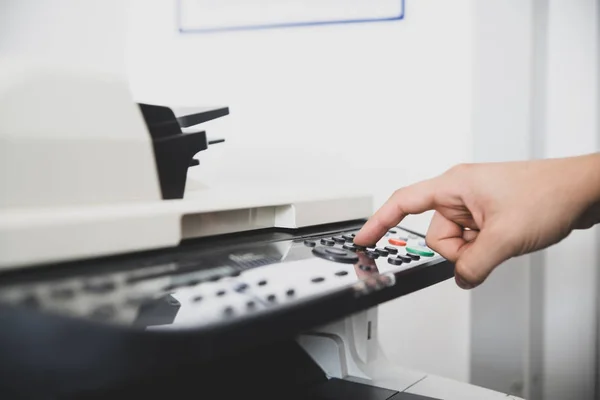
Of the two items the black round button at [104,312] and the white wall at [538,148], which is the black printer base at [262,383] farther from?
the white wall at [538,148]

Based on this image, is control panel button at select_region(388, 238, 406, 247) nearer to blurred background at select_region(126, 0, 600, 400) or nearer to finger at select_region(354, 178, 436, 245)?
finger at select_region(354, 178, 436, 245)

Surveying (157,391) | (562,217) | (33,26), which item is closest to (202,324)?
(157,391)

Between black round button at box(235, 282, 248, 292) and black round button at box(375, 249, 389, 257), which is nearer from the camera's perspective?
black round button at box(235, 282, 248, 292)

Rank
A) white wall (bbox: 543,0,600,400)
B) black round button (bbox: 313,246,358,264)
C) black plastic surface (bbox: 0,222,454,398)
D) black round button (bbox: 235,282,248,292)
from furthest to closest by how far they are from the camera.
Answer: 1. white wall (bbox: 543,0,600,400)
2. black round button (bbox: 313,246,358,264)
3. black round button (bbox: 235,282,248,292)
4. black plastic surface (bbox: 0,222,454,398)

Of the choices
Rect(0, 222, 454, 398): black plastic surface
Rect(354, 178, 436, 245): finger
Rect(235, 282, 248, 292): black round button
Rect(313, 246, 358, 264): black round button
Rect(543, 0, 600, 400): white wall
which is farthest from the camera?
Rect(543, 0, 600, 400): white wall

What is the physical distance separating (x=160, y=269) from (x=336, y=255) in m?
0.19

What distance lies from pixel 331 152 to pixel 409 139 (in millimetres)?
183

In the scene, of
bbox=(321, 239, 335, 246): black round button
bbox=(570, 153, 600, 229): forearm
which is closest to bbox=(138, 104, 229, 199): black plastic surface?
bbox=(321, 239, 335, 246): black round button

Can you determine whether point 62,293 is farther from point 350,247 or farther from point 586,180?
point 586,180

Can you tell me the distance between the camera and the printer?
33 centimetres

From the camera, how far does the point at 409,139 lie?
1187mm

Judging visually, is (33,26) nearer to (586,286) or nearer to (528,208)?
(528,208)

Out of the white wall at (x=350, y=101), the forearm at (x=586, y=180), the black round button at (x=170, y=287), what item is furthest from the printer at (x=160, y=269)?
the white wall at (x=350, y=101)

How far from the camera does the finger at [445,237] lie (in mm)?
692
